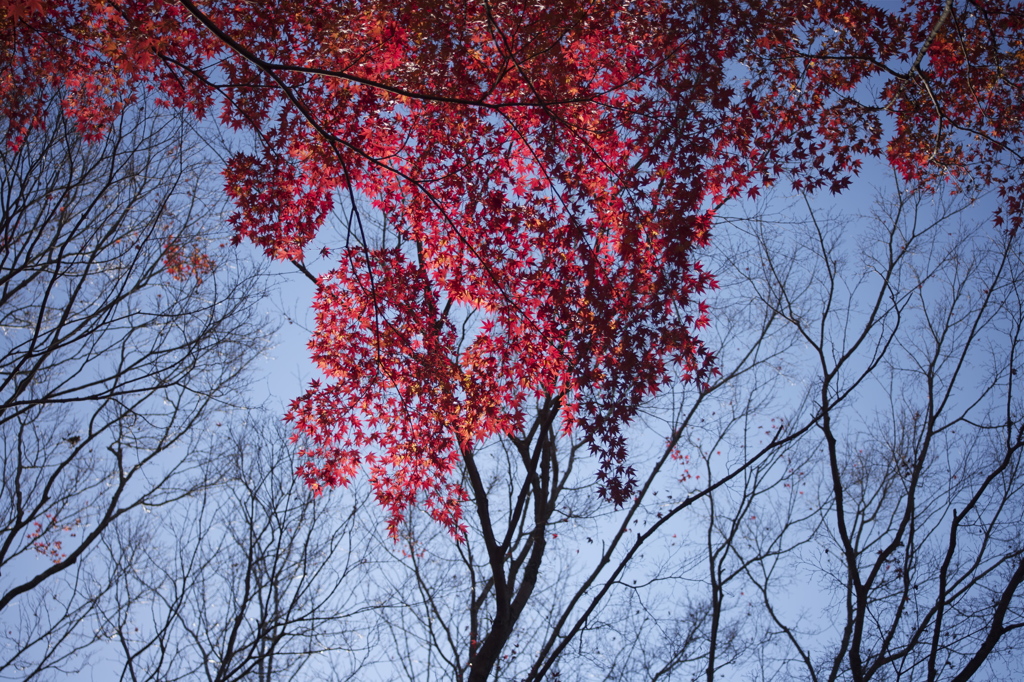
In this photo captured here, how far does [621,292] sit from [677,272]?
0.54 meters

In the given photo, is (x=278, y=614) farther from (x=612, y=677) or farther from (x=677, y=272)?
(x=677, y=272)

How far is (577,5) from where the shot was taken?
21.9 feet

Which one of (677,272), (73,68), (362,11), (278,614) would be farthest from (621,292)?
(73,68)

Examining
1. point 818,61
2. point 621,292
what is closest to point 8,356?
point 621,292

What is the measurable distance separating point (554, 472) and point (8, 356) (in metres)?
6.84

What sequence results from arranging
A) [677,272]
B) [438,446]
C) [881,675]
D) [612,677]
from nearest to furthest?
[677,272] → [438,446] → [881,675] → [612,677]

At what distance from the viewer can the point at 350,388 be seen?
784 cm

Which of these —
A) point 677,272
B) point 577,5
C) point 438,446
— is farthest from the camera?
point 438,446

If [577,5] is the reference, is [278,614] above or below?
below

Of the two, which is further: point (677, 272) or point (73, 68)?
point (73, 68)

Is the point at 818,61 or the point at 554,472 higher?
the point at 818,61

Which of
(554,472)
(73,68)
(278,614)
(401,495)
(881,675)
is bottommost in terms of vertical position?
(881,675)

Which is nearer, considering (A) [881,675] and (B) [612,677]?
(A) [881,675]

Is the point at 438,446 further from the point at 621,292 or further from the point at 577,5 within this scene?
the point at 577,5
